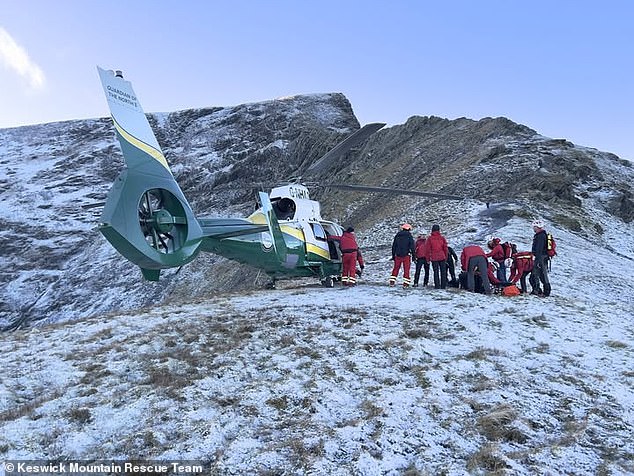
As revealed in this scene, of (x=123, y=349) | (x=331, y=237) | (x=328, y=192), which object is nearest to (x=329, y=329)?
(x=123, y=349)

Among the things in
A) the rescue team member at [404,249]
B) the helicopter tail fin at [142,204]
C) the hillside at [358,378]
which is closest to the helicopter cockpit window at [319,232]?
the hillside at [358,378]

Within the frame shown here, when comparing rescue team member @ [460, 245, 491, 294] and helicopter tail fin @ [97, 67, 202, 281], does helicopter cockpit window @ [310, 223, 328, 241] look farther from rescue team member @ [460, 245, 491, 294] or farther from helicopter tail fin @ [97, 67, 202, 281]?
helicopter tail fin @ [97, 67, 202, 281]

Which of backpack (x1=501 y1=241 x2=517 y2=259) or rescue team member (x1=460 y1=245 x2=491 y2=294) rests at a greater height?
backpack (x1=501 y1=241 x2=517 y2=259)

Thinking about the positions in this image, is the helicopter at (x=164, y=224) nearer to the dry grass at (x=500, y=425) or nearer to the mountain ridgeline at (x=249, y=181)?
the mountain ridgeline at (x=249, y=181)

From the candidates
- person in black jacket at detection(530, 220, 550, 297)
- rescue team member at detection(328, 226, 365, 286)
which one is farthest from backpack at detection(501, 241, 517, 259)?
rescue team member at detection(328, 226, 365, 286)

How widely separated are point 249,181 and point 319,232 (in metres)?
31.4

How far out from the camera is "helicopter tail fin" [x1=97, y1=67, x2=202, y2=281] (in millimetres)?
8297

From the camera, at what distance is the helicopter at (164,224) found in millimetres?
8438

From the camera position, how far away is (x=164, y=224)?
31.3 ft

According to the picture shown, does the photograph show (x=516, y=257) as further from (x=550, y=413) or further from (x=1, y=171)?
(x=1, y=171)

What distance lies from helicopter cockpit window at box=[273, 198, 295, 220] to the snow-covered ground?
4.50 meters

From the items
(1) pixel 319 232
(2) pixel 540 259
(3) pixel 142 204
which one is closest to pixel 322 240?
(1) pixel 319 232

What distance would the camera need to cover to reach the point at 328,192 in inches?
1483

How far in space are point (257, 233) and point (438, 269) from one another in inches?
188
